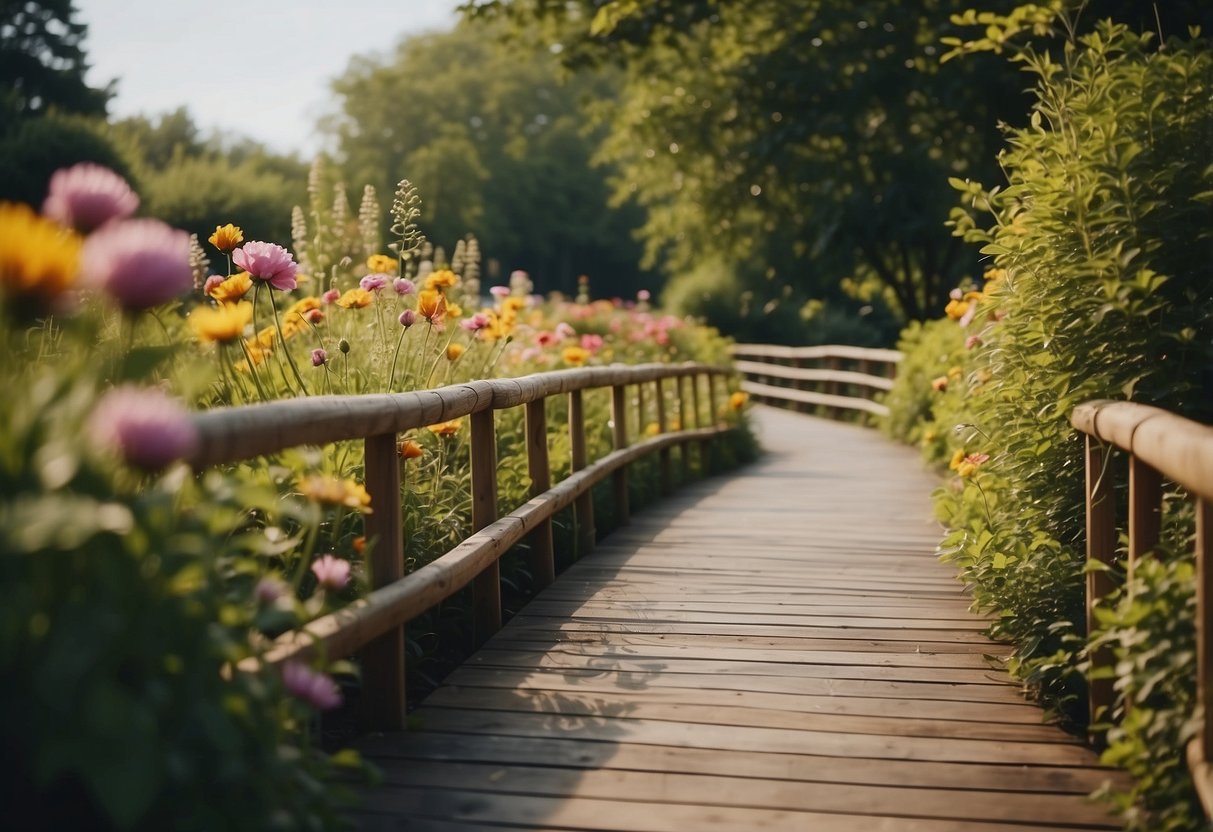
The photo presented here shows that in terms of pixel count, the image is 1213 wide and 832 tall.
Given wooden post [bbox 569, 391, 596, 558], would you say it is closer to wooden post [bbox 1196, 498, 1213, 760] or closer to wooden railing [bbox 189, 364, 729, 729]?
wooden railing [bbox 189, 364, 729, 729]

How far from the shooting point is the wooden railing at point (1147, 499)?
7.14 ft

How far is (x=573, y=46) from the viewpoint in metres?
12.4

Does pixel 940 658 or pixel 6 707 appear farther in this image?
pixel 940 658

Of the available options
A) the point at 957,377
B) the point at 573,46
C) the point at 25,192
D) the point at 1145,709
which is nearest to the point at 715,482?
the point at 957,377

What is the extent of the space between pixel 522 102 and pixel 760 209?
4059 cm

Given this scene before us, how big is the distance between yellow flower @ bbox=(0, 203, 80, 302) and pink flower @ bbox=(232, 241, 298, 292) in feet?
5.08

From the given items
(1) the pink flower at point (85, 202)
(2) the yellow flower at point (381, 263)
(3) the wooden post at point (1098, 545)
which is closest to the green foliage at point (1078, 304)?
(3) the wooden post at point (1098, 545)

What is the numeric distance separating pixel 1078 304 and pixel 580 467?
2.86 m

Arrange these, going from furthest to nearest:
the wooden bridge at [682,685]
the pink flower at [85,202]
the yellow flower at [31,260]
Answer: the wooden bridge at [682,685], the pink flower at [85,202], the yellow flower at [31,260]

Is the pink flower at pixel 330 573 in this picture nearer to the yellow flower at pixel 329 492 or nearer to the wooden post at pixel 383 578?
the yellow flower at pixel 329 492

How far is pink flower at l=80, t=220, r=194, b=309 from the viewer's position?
1.75m

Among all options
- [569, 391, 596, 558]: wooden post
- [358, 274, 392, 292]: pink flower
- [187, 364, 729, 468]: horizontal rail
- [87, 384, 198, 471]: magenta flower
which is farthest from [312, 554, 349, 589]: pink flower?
[569, 391, 596, 558]: wooden post

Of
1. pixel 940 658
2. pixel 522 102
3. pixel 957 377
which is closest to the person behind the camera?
pixel 940 658

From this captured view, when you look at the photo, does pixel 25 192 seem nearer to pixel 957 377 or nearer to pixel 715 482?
pixel 715 482
